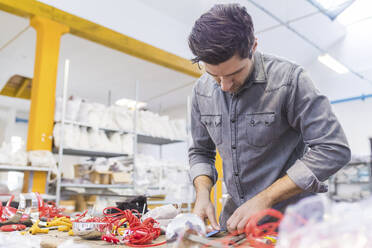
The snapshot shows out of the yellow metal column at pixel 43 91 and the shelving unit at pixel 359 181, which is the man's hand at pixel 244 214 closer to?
the yellow metal column at pixel 43 91

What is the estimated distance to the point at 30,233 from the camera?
101 cm

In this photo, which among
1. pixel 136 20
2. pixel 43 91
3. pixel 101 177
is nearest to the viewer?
pixel 43 91

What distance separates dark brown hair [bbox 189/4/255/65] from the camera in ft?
3.03

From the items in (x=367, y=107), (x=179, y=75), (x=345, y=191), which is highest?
(x=179, y=75)

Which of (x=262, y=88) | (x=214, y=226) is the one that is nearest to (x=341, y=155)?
(x=262, y=88)

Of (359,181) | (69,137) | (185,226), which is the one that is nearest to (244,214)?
(185,226)

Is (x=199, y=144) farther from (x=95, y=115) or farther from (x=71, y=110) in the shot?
(x=95, y=115)

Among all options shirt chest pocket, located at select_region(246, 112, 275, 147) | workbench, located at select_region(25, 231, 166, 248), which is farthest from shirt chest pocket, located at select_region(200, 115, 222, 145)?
workbench, located at select_region(25, 231, 166, 248)

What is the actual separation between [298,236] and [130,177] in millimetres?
3996

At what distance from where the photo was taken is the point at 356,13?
25.6ft

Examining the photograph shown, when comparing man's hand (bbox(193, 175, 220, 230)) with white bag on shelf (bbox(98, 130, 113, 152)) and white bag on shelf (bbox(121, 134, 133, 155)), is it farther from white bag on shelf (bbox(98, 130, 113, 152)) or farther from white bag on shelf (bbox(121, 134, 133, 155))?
white bag on shelf (bbox(121, 134, 133, 155))

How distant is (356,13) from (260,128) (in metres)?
8.02

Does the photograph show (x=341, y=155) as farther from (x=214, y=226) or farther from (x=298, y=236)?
(x=298, y=236)

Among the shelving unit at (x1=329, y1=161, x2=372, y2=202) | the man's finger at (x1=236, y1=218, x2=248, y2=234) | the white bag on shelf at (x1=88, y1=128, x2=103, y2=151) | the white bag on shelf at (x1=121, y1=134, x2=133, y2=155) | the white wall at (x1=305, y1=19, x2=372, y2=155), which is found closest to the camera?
the man's finger at (x1=236, y1=218, x2=248, y2=234)
